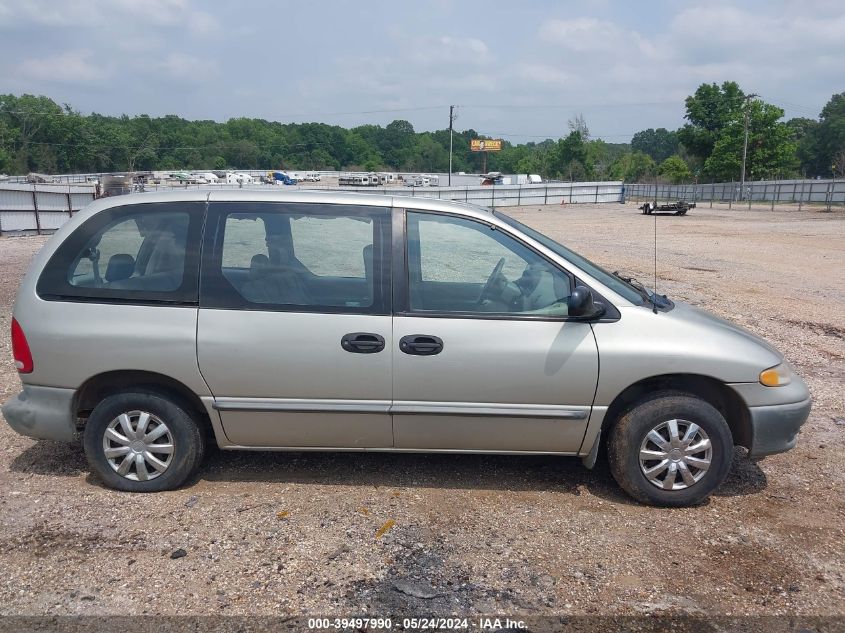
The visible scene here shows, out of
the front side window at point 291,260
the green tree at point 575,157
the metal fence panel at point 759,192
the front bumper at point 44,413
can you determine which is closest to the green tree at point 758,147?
the metal fence panel at point 759,192

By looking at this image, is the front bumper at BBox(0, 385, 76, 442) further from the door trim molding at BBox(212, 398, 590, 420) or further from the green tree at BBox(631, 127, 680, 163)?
the green tree at BBox(631, 127, 680, 163)

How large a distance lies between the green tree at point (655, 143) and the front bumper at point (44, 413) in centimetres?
14821

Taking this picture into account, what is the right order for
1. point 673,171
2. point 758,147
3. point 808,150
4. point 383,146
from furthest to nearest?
1. point 383,146
2. point 808,150
3. point 758,147
4. point 673,171

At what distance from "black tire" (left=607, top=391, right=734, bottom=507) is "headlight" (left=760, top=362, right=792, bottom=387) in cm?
34

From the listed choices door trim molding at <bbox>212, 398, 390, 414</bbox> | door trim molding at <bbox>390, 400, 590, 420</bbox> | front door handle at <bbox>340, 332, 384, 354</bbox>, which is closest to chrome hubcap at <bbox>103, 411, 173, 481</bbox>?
door trim molding at <bbox>212, 398, 390, 414</bbox>

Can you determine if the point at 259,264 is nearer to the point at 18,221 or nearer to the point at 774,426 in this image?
the point at 774,426

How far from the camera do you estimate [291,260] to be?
4.20 metres

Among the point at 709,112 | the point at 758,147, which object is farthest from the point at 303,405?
the point at 709,112

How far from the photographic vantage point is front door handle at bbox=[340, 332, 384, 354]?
3.89 metres

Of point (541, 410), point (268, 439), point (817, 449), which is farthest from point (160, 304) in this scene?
point (817, 449)

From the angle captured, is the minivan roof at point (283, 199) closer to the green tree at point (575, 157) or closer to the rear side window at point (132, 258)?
the rear side window at point (132, 258)

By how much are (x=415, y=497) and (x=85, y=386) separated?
208 centimetres

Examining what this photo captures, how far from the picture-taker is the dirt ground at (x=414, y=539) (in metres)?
3.15

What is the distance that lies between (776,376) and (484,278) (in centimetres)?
182
